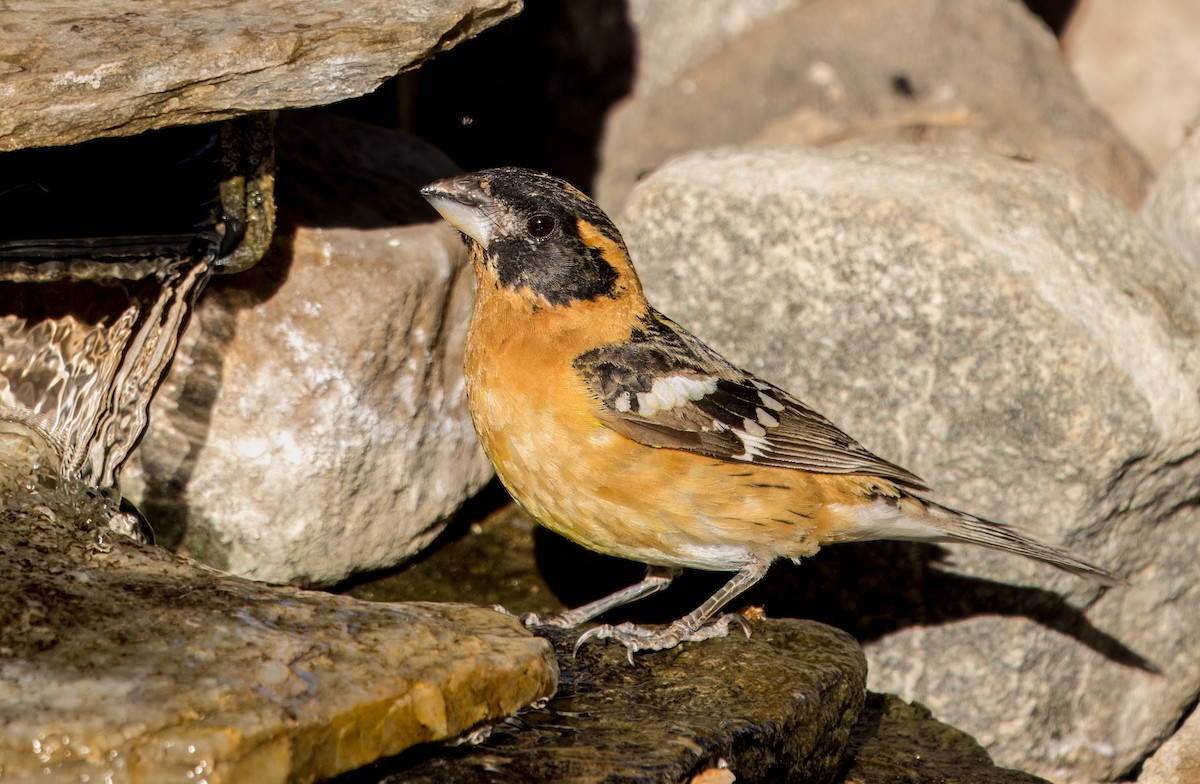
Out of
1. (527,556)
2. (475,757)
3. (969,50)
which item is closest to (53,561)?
(475,757)

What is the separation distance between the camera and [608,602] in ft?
18.6

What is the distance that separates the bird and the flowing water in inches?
48.3

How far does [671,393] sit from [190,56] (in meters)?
2.20

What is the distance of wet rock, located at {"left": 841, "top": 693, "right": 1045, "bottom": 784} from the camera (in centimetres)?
522

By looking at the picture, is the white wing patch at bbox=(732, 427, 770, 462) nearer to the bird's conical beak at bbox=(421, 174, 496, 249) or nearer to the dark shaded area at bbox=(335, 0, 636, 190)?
the bird's conical beak at bbox=(421, 174, 496, 249)

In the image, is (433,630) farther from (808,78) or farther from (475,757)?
(808,78)

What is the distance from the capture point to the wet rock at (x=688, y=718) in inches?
155

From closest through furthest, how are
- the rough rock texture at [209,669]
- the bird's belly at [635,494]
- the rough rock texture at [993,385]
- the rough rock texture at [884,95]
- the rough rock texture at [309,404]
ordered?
1. the rough rock texture at [209,669]
2. the bird's belly at [635,494]
3. the rough rock texture at [309,404]
4. the rough rock texture at [993,385]
5. the rough rock texture at [884,95]

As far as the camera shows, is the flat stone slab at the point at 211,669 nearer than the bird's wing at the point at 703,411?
Yes

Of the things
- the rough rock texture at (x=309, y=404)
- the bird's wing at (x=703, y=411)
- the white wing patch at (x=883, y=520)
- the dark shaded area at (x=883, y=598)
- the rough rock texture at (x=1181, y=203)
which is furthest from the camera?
the rough rock texture at (x=1181, y=203)

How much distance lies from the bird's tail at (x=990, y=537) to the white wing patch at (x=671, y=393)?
3.54ft

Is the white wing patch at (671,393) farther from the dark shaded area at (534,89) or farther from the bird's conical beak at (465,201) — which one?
the dark shaded area at (534,89)

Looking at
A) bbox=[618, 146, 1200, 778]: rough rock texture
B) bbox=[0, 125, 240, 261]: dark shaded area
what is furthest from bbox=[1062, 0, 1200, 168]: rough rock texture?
bbox=[0, 125, 240, 261]: dark shaded area

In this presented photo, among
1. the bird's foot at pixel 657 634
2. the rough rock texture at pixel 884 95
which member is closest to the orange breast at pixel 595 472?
the bird's foot at pixel 657 634
